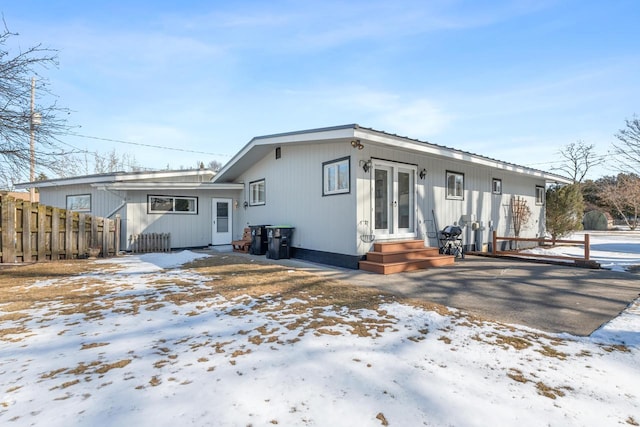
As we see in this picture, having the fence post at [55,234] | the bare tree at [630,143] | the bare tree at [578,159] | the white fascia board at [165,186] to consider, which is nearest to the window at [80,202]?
the white fascia board at [165,186]

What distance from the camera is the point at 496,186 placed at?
11.4m

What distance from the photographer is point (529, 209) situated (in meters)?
12.8

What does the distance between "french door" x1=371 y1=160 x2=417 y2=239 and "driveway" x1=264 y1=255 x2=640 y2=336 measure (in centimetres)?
133

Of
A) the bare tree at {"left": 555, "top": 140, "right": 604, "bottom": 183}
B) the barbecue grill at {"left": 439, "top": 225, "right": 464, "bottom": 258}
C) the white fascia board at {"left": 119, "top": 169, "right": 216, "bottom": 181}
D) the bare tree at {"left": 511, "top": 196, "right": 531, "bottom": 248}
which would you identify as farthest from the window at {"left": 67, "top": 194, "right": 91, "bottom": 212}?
the bare tree at {"left": 555, "top": 140, "right": 604, "bottom": 183}

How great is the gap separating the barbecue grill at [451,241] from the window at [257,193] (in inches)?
234

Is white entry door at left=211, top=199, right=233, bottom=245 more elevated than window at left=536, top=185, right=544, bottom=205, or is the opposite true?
window at left=536, top=185, right=544, bottom=205

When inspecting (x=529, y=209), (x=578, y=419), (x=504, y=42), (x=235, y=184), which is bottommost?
(x=578, y=419)

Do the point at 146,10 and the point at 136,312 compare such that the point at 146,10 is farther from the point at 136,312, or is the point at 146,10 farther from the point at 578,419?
the point at 578,419

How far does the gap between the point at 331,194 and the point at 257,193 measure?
15.8 ft

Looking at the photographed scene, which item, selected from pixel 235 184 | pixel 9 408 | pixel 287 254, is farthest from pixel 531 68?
pixel 9 408

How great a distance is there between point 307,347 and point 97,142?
26.6 meters

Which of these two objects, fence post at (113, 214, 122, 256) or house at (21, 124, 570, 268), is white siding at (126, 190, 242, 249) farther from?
fence post at (113, 214, 122, 256)

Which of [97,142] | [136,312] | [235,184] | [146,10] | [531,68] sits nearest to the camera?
[136,312]

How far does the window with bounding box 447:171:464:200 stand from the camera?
9602 millimetres
